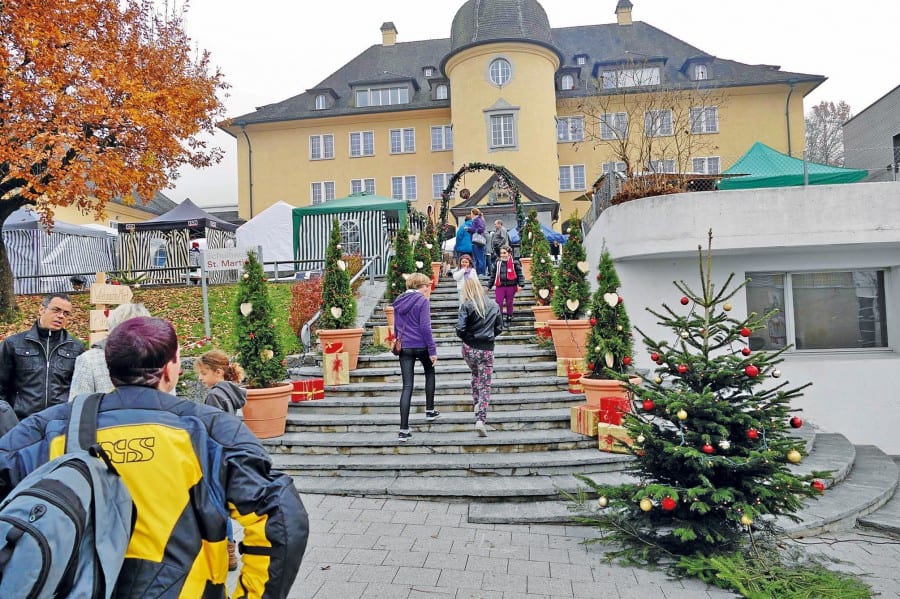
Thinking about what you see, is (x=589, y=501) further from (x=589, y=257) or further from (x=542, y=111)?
(x=542, y=111)

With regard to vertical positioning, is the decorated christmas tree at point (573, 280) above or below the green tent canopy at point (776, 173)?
below

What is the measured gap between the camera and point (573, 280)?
8531 mm

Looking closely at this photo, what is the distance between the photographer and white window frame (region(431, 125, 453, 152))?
118 ft

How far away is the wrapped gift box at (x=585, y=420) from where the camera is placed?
21.8ft

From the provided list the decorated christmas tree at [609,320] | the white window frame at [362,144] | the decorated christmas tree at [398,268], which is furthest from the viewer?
the white window frame at [362,144]

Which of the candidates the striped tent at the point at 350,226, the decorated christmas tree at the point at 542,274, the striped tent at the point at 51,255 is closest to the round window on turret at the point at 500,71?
the striped tent at the point at 350,226

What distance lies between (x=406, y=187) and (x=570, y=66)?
1274 cm

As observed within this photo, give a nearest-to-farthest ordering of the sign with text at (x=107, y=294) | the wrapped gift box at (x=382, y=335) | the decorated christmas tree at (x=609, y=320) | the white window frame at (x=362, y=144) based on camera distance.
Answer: the decorated christmas tree at (x=609, y=320), the sign with text at (x=107, y=294), the wrapped gift box at (x=382, y=335), the white window frame at (x=362, y=144)

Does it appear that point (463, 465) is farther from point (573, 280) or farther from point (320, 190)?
point (320, 190)

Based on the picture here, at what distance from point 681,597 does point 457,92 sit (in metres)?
31.0

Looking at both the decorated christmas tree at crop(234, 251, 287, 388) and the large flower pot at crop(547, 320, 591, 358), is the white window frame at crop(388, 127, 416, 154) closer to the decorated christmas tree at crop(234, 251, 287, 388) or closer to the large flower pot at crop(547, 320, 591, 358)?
the large flower pot at crop(547, 320, 591, 358)

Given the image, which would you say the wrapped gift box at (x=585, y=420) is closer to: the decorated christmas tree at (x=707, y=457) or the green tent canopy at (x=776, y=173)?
the decorated christmas tree at (x=707, y=457)

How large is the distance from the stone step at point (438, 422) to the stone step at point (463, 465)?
1.87 feet

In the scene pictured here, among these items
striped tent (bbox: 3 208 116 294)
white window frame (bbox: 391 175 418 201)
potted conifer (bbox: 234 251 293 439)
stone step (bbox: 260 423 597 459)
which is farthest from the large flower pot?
white window frame (bbox: 391 175 418 201)
